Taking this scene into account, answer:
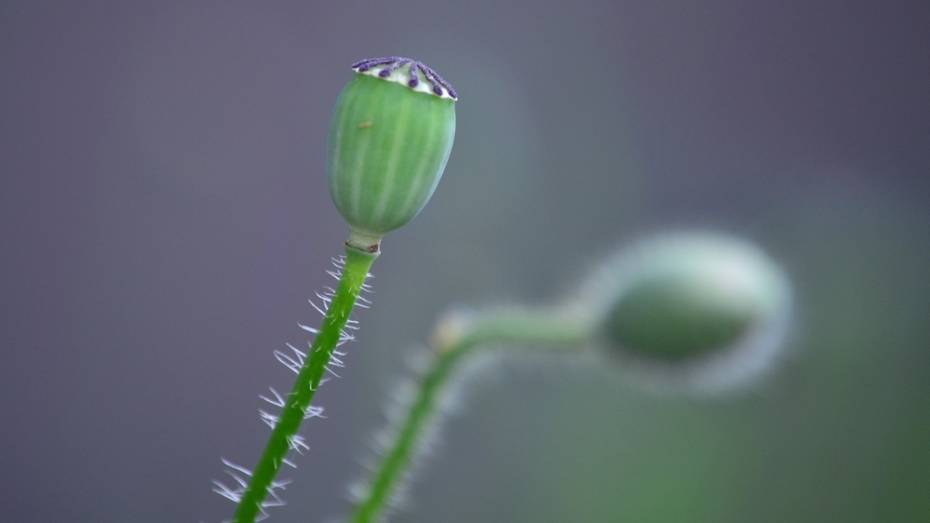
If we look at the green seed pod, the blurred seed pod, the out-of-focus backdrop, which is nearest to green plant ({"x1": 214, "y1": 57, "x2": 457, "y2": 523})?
the green seed pod

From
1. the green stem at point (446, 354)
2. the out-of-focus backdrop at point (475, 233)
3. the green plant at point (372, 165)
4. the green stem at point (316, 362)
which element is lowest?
the green stem at point (316, 362)

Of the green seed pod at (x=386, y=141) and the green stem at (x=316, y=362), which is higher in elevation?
the green seed pod at (x=386, y=141)

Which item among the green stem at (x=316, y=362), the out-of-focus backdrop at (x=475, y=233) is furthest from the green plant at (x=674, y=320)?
the out-of-focus backdrop at (x=475, y=233)

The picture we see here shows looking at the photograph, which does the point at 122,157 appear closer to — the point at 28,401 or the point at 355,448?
the point at 28,401

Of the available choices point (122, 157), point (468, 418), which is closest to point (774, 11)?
point (468, 418)

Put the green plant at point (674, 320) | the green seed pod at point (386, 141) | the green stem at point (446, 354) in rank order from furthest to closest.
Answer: the green plant at point (674, 320), the green stem at point (446, 354), the green seed pod at point (386, 141)

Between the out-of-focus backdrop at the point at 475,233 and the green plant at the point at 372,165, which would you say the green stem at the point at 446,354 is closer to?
the green plant at the point at 372,165
